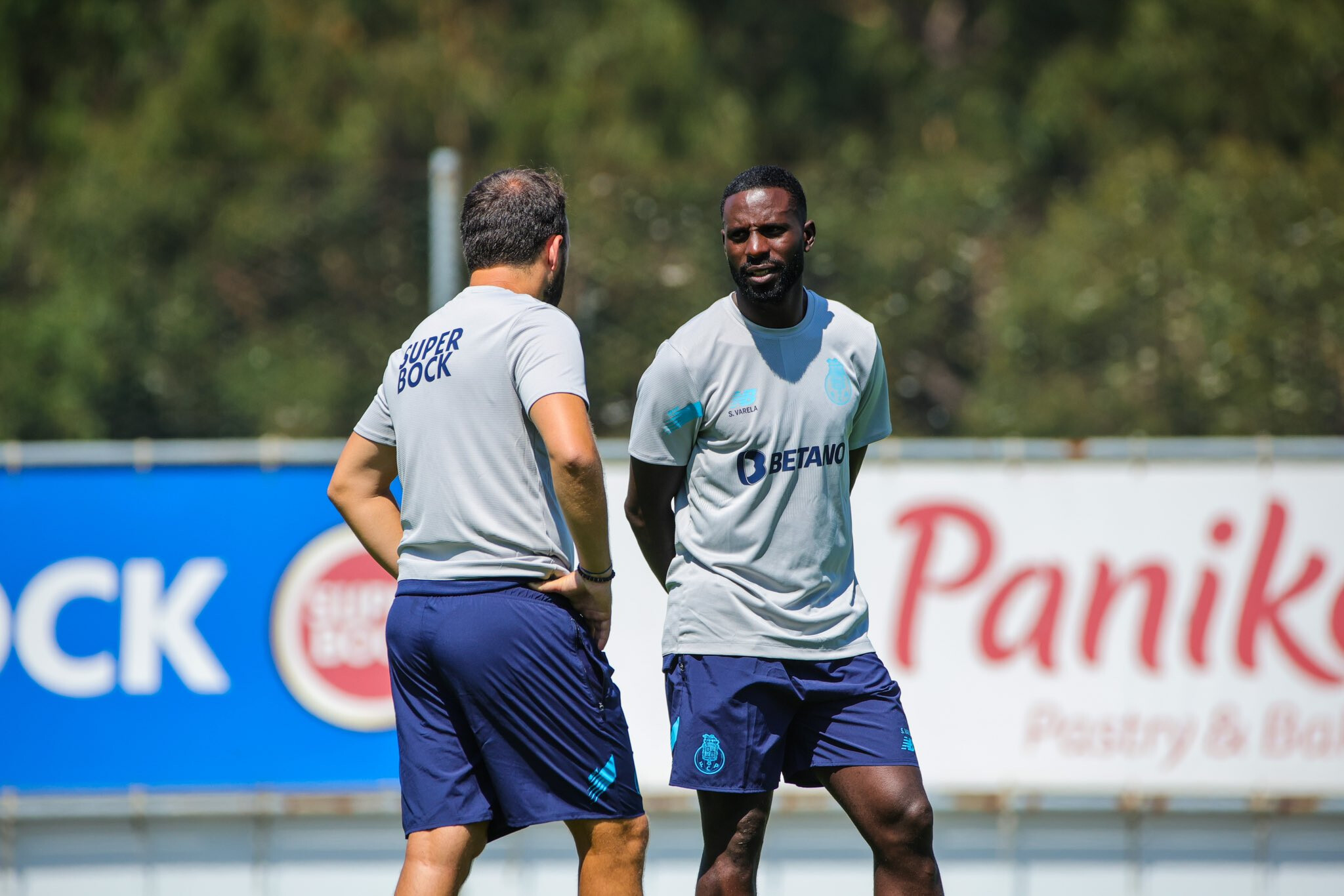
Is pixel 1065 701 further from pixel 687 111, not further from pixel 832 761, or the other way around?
pixel 687 111

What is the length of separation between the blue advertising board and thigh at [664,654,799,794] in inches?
93.4

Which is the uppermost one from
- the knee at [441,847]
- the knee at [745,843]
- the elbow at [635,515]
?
the elbow at [635,515]

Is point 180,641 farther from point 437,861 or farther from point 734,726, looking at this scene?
point 734,726

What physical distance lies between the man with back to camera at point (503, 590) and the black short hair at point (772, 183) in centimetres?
47

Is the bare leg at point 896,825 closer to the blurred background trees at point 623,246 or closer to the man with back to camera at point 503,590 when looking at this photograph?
the man with back to camera at point 503,590

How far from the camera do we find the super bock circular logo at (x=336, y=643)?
18.2ft

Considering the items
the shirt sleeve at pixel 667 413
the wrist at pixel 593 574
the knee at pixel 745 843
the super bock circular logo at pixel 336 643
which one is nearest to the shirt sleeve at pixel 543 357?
the shirt sleeve at pixel 667 413

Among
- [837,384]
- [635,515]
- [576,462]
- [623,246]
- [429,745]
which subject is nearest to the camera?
[576,462]

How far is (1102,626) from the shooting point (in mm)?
5578

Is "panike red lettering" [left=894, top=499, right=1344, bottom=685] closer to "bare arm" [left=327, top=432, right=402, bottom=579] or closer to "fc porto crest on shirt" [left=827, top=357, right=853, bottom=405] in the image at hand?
"fc porto crest on shirt" [left=827, top=357, right=853, bottom=405]

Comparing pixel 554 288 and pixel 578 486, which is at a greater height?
pixel 554 288

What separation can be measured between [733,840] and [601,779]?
0.43 metres

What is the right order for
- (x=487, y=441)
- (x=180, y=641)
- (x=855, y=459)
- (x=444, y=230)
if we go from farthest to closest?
(x=444, y=230), (x=180, y=641), (x=855, y=459), (x=487, y=441)

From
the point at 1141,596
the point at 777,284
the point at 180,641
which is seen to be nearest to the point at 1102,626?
the point at 1141,596
